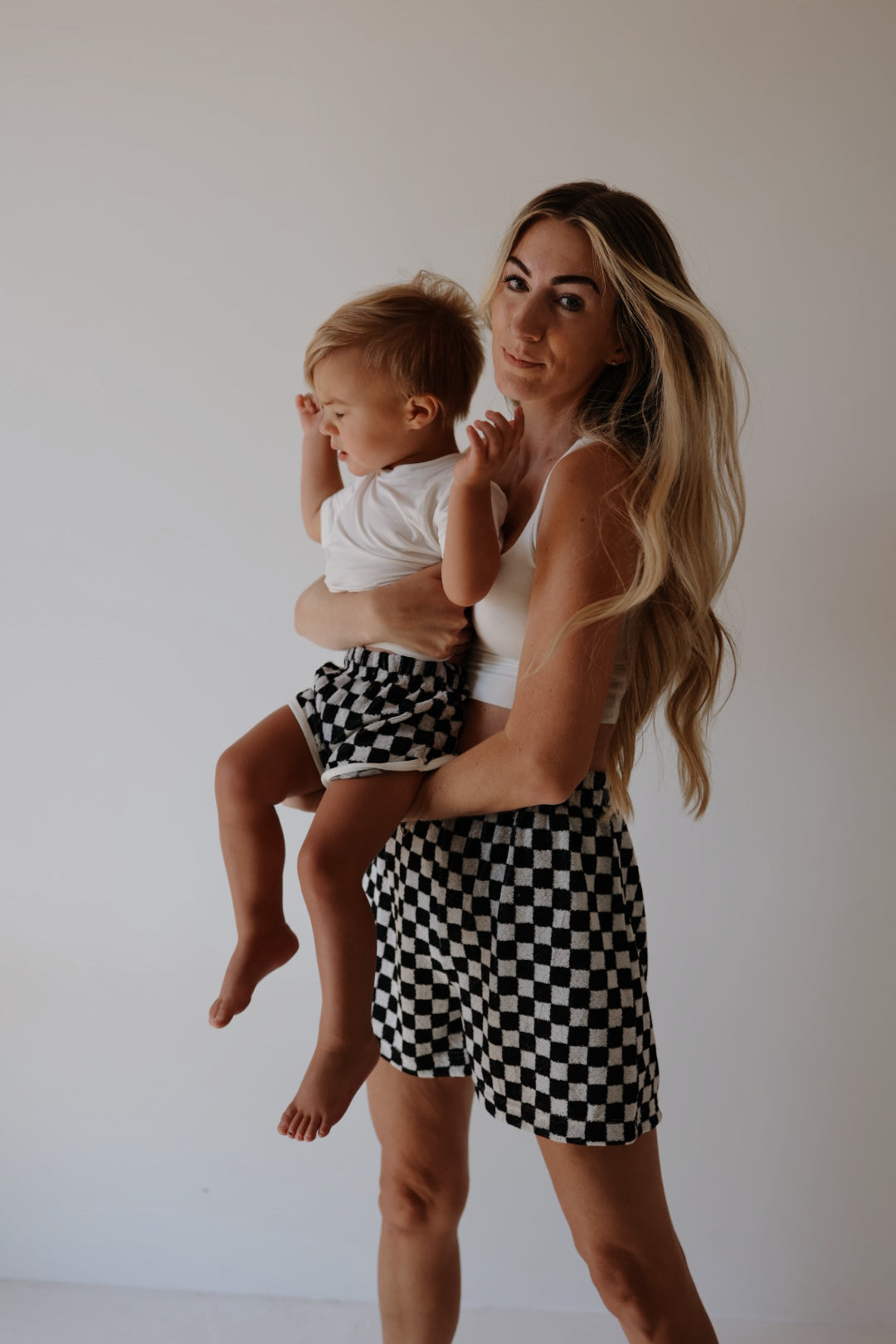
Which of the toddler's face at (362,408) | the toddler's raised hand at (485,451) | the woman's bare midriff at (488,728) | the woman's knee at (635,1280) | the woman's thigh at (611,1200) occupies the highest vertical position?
the toddler's face at (362,408)

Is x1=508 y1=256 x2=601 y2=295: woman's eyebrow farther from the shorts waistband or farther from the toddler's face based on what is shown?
the shorts waistband

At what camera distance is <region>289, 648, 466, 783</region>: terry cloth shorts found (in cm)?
142

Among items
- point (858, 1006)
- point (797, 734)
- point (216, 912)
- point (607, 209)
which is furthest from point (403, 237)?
point (858, 1006)

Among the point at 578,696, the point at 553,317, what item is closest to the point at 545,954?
the point at 578,696

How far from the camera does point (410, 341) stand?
152cm

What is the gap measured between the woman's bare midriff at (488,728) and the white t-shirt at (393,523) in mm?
121

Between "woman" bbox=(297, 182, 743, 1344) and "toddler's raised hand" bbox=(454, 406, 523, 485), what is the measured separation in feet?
0.28

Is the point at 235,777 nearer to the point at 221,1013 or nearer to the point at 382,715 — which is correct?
the point at 382,715

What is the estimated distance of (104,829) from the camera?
2.45m

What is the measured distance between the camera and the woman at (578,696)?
1345 mm

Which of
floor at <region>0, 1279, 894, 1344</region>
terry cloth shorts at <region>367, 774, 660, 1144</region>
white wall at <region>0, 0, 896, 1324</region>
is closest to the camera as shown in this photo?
terry cloth shorts at <region>367, 774, 660, 1144</region>

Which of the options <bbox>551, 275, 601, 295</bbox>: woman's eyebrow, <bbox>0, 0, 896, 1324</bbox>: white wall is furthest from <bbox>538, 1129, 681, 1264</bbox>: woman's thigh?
<bbox>551, 275, 601, 295</bbox>: woman's eyebrow

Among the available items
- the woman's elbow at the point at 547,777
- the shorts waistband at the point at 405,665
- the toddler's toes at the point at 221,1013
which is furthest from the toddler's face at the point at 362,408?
the toddler's toes at the point at 221,1013

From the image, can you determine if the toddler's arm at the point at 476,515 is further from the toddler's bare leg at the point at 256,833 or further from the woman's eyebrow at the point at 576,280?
the toddler's bare leg at the point at 256,833
